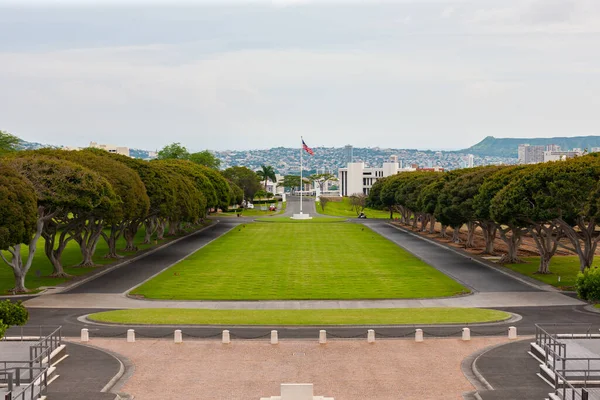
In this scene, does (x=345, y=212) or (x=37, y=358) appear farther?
(x=345, y=212)

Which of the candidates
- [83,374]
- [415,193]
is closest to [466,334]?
[83,374]

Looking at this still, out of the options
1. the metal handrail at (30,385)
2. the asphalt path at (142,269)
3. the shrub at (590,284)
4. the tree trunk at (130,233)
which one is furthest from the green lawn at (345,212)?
the metal handrail at (30,385)

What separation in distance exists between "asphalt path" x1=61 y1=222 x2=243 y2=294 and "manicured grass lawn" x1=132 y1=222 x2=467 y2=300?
145 cm

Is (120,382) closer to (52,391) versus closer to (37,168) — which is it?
(52,391)

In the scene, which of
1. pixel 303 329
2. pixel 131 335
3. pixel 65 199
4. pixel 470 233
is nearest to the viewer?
pixel 131 335

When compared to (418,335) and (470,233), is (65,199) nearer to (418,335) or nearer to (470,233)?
(418,335)

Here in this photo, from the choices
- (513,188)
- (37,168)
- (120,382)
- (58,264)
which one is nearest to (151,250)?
(58,264)

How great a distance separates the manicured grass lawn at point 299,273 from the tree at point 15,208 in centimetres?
934

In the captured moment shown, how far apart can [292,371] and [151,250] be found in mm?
55165

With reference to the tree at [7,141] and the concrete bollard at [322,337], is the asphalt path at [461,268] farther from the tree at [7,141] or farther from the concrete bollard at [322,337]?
the tree at [7,141]

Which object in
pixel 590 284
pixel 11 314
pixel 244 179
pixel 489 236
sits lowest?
pixel 489 236

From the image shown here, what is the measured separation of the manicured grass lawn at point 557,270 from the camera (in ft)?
177

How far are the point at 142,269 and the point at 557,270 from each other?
123ft

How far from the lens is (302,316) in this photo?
1561 inches
